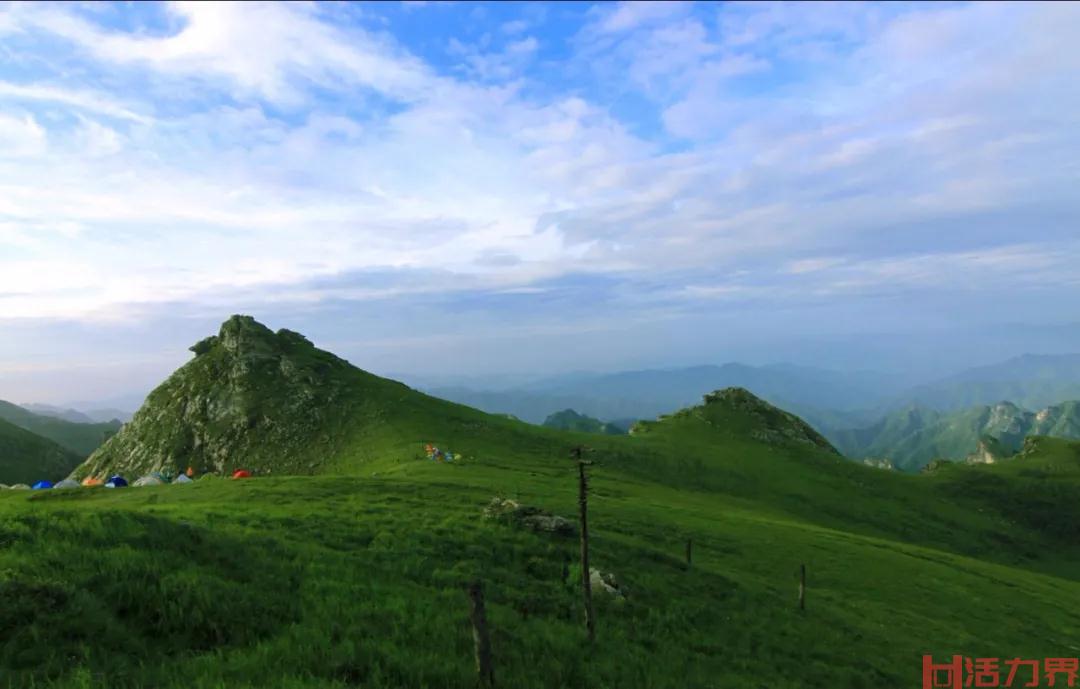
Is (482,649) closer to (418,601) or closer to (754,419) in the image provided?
(418,601)

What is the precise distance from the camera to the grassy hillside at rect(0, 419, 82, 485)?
171000 millimetres

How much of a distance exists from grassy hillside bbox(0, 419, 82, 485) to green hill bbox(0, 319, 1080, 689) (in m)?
124

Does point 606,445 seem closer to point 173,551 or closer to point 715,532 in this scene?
point 715,532

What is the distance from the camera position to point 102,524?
20.6m

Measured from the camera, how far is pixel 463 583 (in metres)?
24.9

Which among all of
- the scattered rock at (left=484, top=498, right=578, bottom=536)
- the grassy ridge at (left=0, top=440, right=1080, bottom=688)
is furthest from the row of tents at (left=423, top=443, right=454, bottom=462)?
the scattered rock at (left=484, top=498, right=578, bottom=536)

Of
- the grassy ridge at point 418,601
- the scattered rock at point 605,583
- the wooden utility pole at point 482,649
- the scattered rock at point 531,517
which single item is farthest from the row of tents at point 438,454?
the wooden utility pole at point 482,649

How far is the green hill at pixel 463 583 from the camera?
14789 mm

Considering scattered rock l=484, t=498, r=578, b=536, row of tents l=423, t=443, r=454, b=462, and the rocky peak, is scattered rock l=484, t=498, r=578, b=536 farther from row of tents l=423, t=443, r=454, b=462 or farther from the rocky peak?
the rocky peak

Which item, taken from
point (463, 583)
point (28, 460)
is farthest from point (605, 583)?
point (28, 460)

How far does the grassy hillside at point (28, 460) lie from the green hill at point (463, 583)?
408 ft

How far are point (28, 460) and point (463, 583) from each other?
23114 cm

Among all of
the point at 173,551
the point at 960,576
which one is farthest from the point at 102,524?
the point at 960,576

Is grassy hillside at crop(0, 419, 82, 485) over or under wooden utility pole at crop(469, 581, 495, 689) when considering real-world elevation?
under
